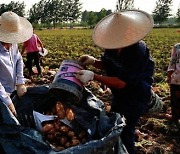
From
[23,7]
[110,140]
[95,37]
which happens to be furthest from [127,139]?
[23,7]

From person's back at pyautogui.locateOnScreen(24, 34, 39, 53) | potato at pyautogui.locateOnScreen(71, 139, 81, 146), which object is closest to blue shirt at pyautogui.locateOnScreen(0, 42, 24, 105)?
potato at pyautogui.locateOnScreen(71, 139, 81, 146)

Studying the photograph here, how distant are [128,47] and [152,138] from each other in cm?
188

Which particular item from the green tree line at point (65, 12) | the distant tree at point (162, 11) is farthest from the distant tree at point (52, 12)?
the distant tree at point (162, 11)

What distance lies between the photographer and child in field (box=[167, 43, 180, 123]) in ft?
14.1

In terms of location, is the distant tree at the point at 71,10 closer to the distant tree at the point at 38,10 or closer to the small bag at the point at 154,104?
the distant tree at the point at 38,10

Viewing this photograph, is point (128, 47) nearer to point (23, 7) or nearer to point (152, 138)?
point (152, 138)

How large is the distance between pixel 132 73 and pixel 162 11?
6939 cm

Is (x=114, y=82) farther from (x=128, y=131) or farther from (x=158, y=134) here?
(x=158, y=134)

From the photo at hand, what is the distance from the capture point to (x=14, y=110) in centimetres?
267

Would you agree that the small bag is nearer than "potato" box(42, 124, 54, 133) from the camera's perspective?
No

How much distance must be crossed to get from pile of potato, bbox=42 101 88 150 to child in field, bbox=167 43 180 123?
2028mm

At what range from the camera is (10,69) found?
3.22m

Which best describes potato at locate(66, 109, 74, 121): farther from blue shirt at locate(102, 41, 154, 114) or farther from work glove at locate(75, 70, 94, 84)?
blue shirt at locate(102, 41, 154, 114)

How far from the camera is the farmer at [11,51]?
3107 millimetres
